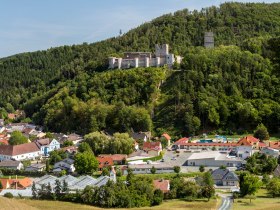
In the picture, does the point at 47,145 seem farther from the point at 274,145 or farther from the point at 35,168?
the point at 274,145

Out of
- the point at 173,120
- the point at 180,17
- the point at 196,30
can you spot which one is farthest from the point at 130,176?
the point at 180,17

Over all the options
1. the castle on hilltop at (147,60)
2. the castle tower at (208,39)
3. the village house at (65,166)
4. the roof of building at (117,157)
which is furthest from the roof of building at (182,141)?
the castle tower at (208,39)

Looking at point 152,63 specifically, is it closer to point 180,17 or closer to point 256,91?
point 256,91

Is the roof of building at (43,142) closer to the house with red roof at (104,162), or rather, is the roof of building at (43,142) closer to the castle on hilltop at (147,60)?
the house with red roof at (104,162)

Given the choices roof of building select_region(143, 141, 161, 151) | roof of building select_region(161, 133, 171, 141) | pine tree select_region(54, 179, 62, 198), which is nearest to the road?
pine tree select_region(54, 179, 62, 198)

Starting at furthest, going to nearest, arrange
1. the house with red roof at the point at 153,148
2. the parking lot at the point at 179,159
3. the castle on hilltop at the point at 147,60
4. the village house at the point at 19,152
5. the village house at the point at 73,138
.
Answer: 1. the castle on hilltop at the point at 147,60
2. the village house at the point at 73,138
3. the village house at the point at 19,152
4. the house with red roof at the point at 153,148
5. the parking lot at the point at 179,159

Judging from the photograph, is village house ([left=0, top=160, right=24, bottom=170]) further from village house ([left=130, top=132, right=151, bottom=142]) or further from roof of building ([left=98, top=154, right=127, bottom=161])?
village house ([left=130, top=132, right=151, bottom=142])
